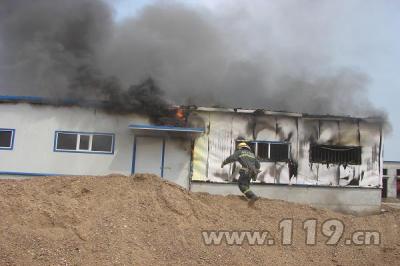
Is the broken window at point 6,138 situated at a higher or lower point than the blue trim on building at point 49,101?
lower

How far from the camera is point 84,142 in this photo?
12.6m

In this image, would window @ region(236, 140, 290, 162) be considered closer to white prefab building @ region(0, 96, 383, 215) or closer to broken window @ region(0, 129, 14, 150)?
white prefab building @ region(0, 96, 383, 215)

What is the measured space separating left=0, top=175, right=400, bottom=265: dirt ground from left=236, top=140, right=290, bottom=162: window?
464 centimetres

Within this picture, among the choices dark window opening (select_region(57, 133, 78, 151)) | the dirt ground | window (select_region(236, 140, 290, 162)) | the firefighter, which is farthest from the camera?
window (select_region(236, 140, 290, 162))

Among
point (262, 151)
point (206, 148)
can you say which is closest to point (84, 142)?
point (206, 148)

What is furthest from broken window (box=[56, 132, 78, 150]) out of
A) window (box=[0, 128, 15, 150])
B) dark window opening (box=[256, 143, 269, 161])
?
dark window opening (box=[256, 143, 269, 161])

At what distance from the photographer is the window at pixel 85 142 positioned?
41.2 feet

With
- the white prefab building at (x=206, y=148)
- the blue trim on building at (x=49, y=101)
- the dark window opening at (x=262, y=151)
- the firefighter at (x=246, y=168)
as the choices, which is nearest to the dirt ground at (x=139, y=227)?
the firefighter at (x=246, y=168)

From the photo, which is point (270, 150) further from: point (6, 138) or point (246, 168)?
point (6, 138)

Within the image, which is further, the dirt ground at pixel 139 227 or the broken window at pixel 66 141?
the broken window at pixel 66 141

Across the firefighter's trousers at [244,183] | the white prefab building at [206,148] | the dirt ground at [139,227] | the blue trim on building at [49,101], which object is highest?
the blue trim on building at [49,101]

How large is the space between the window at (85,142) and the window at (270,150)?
12.3 ft

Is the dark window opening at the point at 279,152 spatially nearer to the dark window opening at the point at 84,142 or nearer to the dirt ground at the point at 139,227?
the dirt ground at the point at 139,227

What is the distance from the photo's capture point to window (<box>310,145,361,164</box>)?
13195mm
